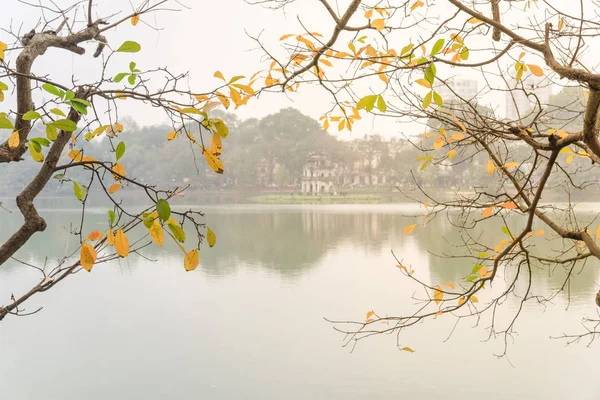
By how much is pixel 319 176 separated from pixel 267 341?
13983 mm

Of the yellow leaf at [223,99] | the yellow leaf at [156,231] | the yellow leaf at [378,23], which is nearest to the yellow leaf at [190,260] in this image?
the yellow leaf at [156,231]

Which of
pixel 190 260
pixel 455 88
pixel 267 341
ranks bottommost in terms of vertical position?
pixel 267 341

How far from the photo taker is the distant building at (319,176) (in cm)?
1708

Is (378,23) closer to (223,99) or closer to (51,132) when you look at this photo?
(223,99)

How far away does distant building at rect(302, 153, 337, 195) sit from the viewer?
673 inches

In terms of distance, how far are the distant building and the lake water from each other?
35.5ft

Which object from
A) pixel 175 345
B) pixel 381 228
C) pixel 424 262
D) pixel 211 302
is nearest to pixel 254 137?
pixel 381 228

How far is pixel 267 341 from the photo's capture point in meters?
3.53

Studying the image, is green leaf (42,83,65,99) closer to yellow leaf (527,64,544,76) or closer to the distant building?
yellow leaf (527,64,544,76)

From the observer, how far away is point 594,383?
285 centimetres

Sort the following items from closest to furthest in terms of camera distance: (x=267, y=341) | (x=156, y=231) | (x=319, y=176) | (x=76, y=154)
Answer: (x=156, y=231) < (x=76, y=154) < (x=267, y=341) < (x=319, y=176)

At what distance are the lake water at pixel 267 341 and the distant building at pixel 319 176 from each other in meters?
10.8

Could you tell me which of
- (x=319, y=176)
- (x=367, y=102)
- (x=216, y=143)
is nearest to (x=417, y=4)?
(x=367, y=102)

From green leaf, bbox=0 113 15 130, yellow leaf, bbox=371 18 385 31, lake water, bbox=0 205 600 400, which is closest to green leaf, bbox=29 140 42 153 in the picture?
green leaf, bbox=0 113 15 130
